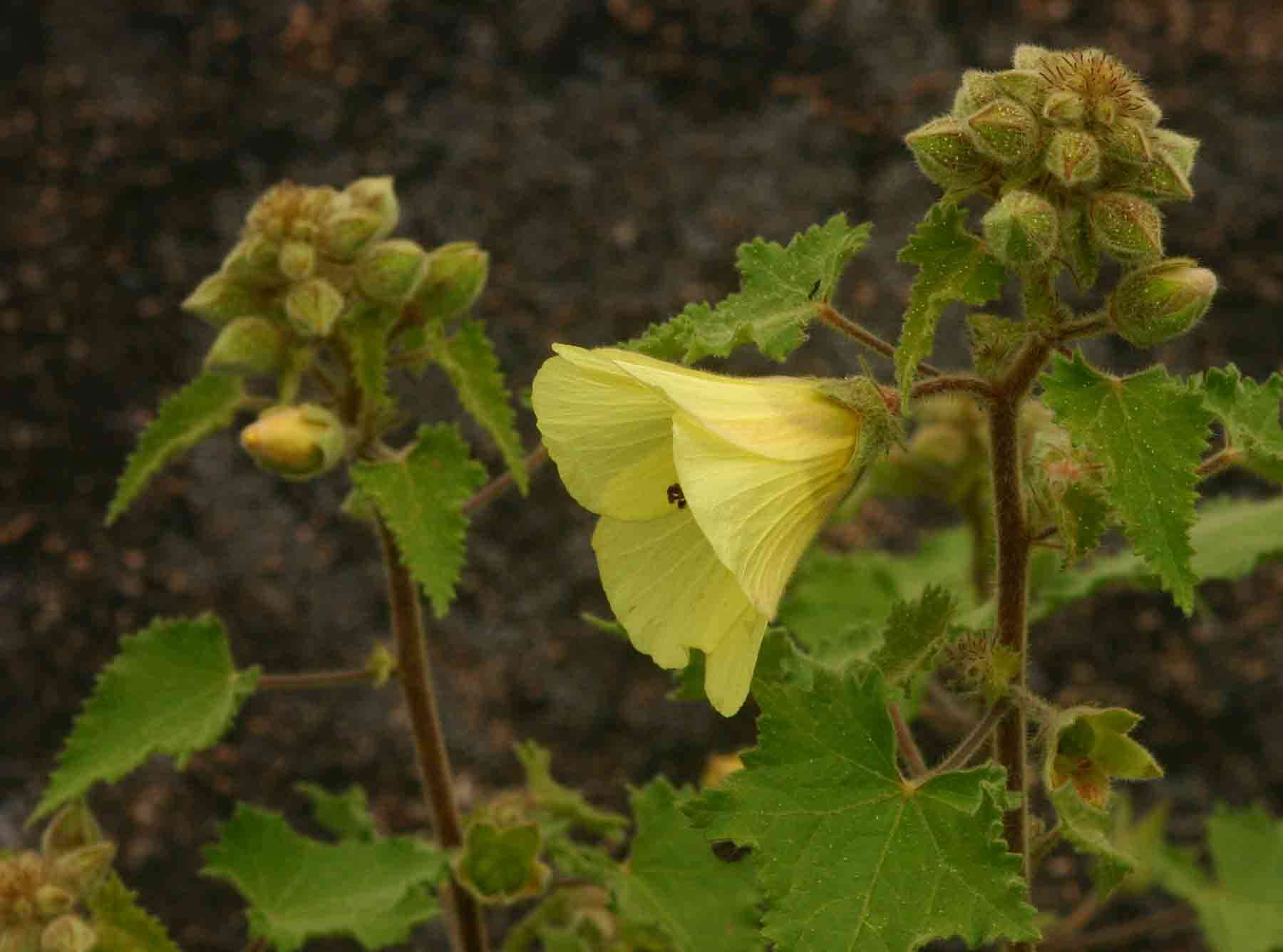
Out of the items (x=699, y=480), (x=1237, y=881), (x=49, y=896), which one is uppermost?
(x=699, y=480)

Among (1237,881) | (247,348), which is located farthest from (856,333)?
(1237,881)

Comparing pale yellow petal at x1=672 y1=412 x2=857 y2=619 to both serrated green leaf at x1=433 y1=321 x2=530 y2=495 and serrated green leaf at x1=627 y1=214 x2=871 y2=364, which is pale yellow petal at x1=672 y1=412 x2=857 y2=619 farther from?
serrated green leaf at x1=433 y1=321 x2=530 y2=495

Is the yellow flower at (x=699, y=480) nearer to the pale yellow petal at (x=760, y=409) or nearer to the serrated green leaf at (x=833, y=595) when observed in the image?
the pale yellow petal at (x=760, y=409)

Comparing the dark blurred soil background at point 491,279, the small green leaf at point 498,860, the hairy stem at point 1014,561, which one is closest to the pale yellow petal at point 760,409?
the hairy stem at point 1014,561

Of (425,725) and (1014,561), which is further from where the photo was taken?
(425,725)

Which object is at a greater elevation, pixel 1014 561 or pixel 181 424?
pixel 1014 561

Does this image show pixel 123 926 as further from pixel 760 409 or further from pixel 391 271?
pixel 760 409

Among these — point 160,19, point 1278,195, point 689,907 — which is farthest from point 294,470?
point 1278,195
